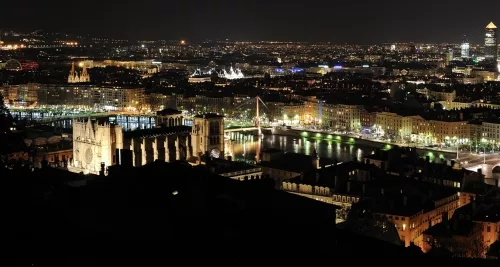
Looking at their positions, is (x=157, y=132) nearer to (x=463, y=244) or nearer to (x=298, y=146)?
(x=298, y=146)

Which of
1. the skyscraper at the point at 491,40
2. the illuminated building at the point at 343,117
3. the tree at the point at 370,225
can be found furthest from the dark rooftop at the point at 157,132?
the skyscraper at the point at 491,40

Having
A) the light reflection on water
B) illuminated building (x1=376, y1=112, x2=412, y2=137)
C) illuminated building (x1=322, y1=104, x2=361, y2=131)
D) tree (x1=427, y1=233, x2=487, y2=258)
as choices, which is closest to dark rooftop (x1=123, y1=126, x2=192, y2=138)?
the light reflection on water

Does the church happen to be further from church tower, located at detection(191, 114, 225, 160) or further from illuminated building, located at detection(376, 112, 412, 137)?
illuminated building, located at detection(376, 112, 412, 137)

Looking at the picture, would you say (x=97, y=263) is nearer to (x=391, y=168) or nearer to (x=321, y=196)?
(x=321, y=196)

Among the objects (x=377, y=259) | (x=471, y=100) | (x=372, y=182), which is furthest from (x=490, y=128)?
(x=377, y=259)

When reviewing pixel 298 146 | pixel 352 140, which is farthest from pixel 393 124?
pixel 298 146

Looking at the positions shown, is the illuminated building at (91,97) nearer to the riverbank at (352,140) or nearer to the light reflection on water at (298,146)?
the riverbank at (352,140)
